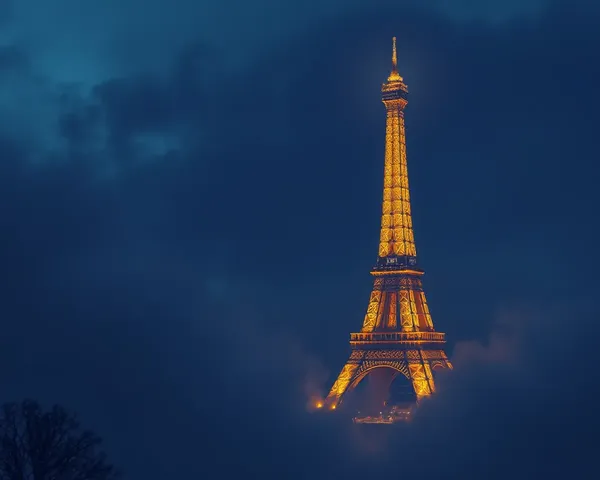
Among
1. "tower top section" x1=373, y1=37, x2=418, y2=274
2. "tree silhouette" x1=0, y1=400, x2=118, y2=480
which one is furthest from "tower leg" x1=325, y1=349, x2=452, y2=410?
"tree silhouette" x1=0, y1=400, x2=118, y2=480

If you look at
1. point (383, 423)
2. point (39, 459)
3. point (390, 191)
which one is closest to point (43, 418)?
point (39, 459)

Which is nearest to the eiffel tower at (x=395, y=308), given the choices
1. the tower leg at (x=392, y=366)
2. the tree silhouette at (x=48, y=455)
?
the tower leg at (x=392, y=366)

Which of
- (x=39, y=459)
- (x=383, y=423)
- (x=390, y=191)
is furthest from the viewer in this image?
(x=390, y=191)

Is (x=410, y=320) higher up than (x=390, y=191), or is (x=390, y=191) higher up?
(x=390, y=191)

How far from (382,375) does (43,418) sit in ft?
311

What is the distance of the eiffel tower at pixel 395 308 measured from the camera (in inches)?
5822

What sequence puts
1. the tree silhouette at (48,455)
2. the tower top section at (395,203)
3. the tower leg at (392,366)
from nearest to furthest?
the tree silhouette at (48,455) < the tower leg at (392,366) < the tower top section at (395,203)

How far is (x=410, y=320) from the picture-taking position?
149m

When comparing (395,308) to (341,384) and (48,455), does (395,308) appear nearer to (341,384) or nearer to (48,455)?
(341,384)

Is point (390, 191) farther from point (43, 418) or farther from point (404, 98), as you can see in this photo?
point (43, 418)

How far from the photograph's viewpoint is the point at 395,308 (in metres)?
Result: 151

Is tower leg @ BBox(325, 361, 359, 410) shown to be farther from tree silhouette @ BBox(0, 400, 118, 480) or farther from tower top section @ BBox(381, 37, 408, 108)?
tree silhouette @ BBox(0, 400, 118, 480)

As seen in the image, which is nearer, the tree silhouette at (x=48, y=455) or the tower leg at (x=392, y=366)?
the tree silhouette at (x=48, y=455)

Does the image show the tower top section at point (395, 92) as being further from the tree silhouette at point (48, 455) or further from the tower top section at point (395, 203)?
the tree silhouette at point (48, 455)
